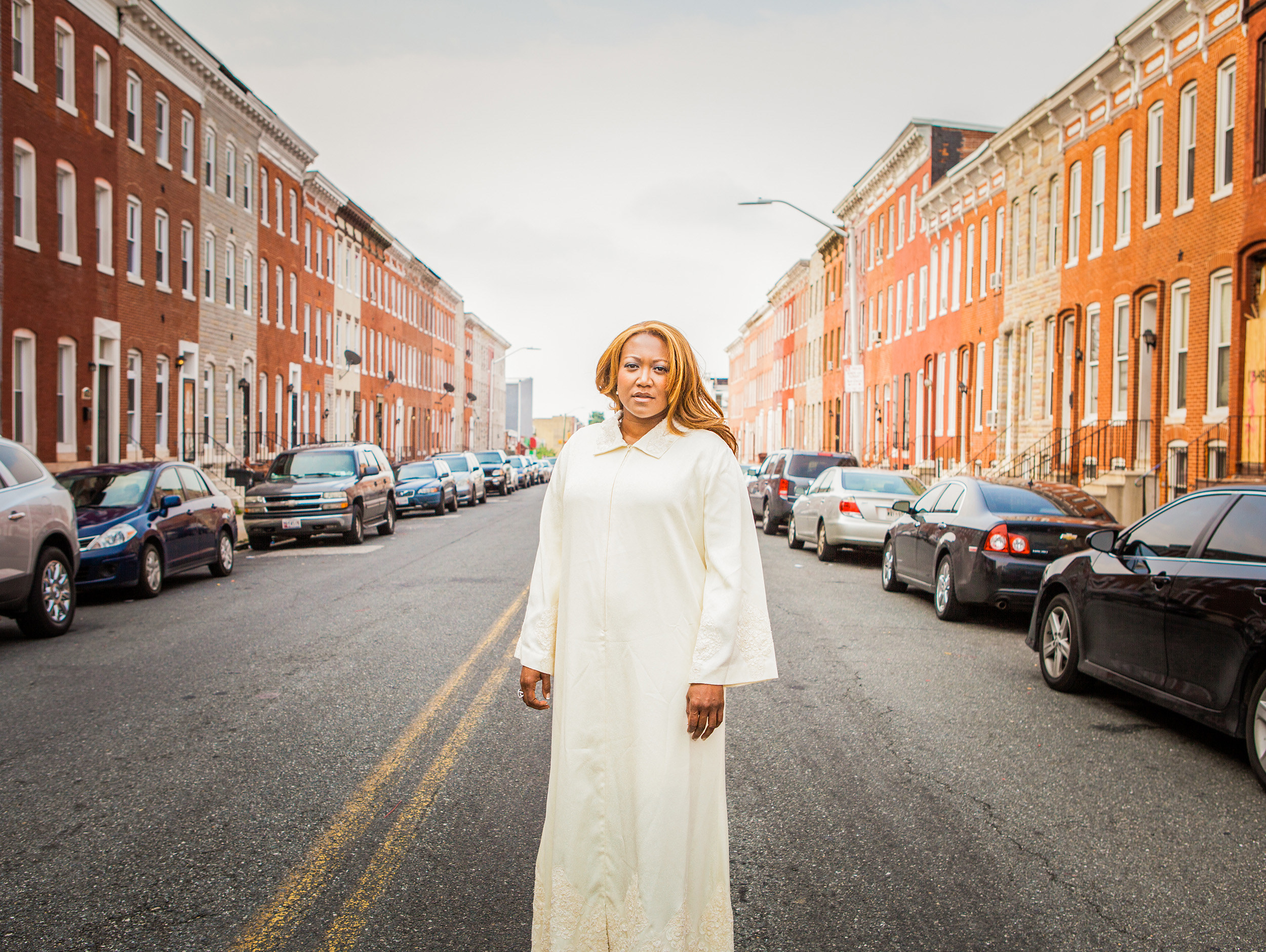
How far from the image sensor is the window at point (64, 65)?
2584 centimetres

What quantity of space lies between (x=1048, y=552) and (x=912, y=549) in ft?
7.80

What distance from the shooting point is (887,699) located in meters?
7.79

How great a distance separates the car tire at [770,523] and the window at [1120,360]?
23.9ft

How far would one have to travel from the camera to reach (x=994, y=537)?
1105 centimetres

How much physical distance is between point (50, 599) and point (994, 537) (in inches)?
344

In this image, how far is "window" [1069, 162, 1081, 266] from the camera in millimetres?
26188

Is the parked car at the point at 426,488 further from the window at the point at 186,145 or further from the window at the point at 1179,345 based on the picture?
the window at the point at 1179,345

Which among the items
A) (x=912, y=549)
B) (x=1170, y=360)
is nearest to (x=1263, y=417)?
(x=1170, y=360)

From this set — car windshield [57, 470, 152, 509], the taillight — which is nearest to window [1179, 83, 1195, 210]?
the taillight

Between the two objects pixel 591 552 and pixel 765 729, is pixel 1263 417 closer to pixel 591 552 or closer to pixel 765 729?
pixel 765 729

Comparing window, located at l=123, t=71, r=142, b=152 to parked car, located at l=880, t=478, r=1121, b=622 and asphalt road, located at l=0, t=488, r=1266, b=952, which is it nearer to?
asphalt road, located at l=0, t=488, r=1266, b=952

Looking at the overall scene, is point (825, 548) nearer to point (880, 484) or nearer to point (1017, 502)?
point (880, 484)

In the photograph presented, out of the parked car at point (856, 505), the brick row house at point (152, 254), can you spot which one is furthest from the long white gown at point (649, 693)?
the brick row house at point (152, 254)

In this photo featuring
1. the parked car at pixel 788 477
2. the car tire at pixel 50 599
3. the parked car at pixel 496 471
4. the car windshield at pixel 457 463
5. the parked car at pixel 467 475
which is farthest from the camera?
the parked car at pixel 496 471
